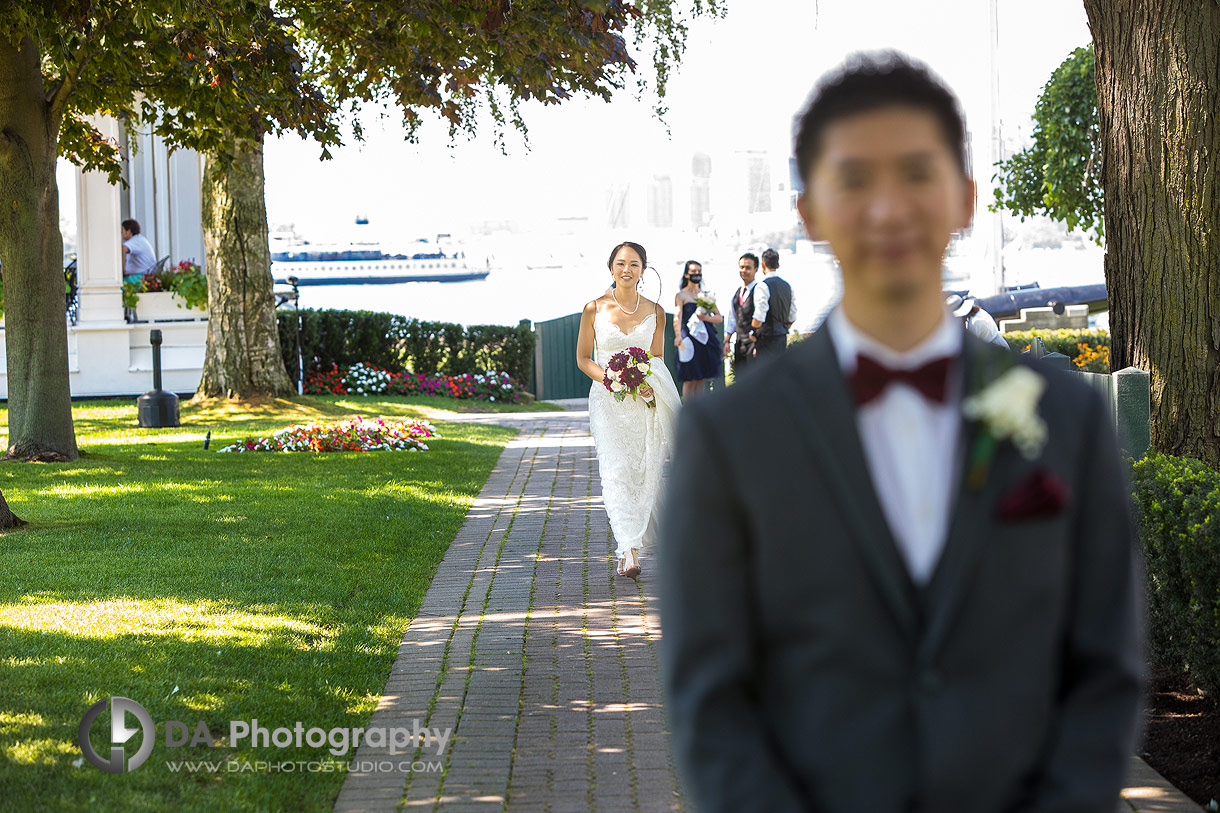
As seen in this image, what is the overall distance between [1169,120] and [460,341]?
63.1 ft

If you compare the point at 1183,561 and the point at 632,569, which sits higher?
the point at 1183,561

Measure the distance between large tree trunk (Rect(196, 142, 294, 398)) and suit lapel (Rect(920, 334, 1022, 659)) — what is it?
1714 centimetres

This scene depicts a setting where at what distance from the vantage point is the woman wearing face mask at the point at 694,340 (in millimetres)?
15117

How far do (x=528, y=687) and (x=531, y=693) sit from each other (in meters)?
0.10

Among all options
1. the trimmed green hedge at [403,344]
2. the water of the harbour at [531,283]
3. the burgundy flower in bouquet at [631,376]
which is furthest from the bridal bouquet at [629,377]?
the water of the harbour at [531,283]

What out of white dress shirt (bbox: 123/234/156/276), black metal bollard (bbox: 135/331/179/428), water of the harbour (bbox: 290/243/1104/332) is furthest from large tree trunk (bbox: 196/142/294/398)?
water of the harbour (bbox: 290/243/1104/332)

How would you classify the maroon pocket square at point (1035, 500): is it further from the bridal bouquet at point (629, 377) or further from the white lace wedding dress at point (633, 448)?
the bridal bouquet at point (629, 377)

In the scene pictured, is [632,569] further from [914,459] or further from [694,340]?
[694,340]

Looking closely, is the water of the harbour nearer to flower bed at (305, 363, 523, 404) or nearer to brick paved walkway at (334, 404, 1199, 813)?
flower bed at (305, 363, 523, 404)

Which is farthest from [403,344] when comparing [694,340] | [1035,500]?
[1035,500]

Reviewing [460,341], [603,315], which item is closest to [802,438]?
[603,315]

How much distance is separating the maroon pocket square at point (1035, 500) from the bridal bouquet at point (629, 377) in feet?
21.8

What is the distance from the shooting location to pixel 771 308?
14367mm

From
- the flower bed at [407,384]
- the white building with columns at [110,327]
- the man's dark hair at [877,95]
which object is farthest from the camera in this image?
the flower bed at [407,384]
